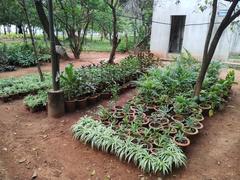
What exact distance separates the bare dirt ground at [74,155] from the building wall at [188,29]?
664cm

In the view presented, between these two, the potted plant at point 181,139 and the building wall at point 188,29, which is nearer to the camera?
the potted plant at point 181,139

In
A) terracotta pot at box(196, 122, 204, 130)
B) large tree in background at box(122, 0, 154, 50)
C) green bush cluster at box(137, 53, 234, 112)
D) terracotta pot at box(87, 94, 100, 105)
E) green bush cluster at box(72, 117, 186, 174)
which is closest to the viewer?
green bush cluster at box(72, 117, 186, 174)

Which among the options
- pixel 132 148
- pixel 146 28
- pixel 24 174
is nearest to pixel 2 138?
pixel 24 174

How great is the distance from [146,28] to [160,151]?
1320cm

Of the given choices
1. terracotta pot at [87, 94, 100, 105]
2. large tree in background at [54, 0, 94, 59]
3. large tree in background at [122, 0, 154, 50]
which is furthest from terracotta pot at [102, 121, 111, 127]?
large tree in background at [122, 0, 154, 50]

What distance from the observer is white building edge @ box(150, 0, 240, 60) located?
10.2 m

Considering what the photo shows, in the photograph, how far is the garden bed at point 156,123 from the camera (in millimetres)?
3057

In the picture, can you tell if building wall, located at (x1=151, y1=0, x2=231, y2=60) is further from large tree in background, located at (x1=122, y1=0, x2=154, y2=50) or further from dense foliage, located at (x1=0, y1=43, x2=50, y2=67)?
dense foliage, located at (x1=0, y1=43, x2=50, y2=67)

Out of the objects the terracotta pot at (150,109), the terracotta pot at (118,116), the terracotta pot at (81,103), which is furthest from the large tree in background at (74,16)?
the terracotta pot at (118,116)

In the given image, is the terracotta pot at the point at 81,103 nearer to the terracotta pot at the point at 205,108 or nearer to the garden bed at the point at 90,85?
the garden bed at the point at 90,85

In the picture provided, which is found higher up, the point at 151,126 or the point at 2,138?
the point at 151,126

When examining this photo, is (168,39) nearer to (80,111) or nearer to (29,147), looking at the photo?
(80,111)

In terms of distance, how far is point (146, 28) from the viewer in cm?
1525

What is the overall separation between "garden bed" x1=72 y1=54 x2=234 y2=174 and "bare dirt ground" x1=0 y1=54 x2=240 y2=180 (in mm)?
163
